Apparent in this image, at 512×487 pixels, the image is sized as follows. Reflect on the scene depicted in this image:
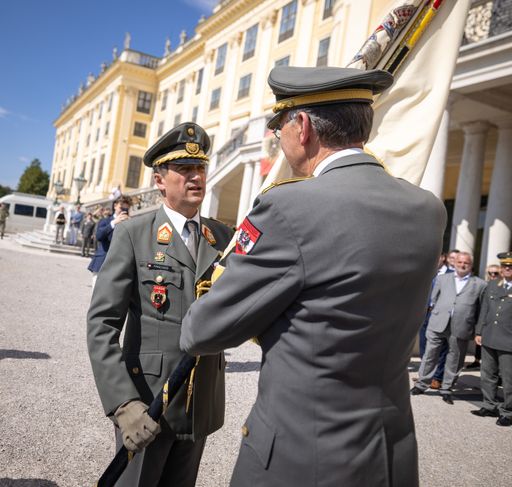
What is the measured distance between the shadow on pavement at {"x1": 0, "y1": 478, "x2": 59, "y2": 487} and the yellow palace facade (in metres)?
2.66

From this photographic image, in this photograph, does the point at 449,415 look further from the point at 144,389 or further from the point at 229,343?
the point at 229,343

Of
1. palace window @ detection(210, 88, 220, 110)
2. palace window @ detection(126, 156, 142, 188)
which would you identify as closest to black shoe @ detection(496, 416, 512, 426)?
palace window @ detection(210, 88, 220, 110)

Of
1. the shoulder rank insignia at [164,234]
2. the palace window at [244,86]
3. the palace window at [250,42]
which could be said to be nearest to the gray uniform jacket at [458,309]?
the shoulder rank insignia at [164,234]

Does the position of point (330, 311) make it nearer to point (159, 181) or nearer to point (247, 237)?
point (247, 237)

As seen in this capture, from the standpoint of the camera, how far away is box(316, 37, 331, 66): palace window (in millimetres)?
22844

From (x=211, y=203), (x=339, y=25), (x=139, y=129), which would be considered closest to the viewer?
(x=339, y=25)

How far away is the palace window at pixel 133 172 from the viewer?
142 ft

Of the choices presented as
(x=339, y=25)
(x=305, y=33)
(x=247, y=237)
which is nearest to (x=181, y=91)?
(x=305, y=33)

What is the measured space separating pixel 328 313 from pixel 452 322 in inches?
262

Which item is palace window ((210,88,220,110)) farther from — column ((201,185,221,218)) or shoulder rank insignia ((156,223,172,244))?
shoulder rank insignia ((156,223,172,244))

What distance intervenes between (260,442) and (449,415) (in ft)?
18.0

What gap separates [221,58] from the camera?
104ft

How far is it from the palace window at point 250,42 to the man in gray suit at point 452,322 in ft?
80.2

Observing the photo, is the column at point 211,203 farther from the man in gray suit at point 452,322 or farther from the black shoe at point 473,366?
the man in gray suit at point 452,322
